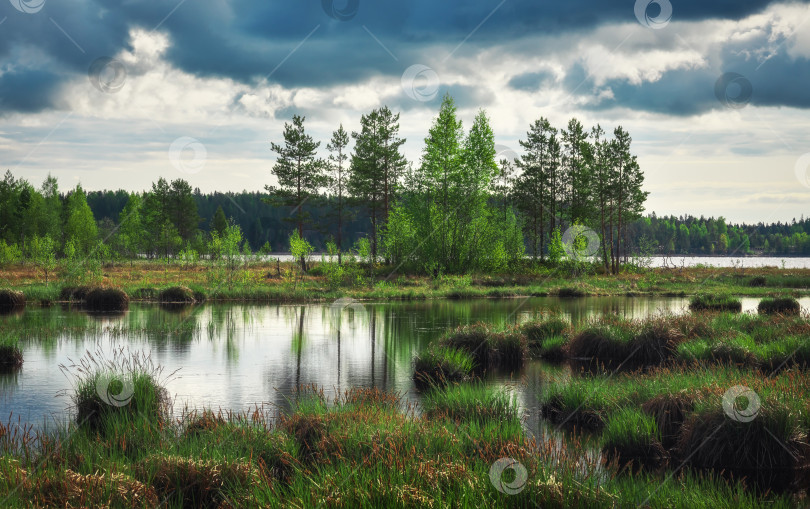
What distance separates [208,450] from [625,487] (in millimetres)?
5582

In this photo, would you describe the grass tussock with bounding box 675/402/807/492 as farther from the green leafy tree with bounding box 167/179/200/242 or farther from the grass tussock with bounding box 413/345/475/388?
the green leafy tree with bounding box 167/179/200/242

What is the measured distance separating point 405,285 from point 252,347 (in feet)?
100

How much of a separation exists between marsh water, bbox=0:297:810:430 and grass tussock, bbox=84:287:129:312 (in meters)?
1.28

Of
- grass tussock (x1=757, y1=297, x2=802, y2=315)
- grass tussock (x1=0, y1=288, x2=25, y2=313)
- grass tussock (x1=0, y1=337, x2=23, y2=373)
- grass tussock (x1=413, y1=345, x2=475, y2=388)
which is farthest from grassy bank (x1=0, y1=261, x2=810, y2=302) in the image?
grass tussock (x1=413, y1=345, x2=475, y2=388)

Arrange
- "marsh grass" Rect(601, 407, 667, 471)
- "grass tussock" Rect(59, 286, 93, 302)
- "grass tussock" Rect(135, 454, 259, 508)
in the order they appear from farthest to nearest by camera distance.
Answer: "grass tussock" Rect(59, 286, 93, 302) < "marsh grass" Rect(601, 407, 667, 471) < "grass tussock" Rect(135, 454, 259, 508)

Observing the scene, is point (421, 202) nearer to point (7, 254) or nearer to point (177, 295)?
point (177, 295)

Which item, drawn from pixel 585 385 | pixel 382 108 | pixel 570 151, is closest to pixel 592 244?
pixel 570 151

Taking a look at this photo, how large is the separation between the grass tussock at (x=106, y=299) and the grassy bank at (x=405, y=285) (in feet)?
12.9

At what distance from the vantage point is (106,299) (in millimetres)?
38688

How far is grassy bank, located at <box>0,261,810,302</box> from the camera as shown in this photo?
4600 centimetres

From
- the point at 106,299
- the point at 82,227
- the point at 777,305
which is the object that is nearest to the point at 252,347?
the point at 106,299

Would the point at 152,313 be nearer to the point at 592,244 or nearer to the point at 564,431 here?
the point at 564,431

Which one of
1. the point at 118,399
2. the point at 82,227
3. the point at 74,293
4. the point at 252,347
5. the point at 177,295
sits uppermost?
the point at 82,227

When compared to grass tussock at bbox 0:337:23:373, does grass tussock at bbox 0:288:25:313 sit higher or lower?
higher
